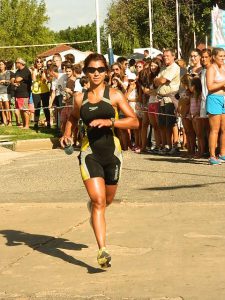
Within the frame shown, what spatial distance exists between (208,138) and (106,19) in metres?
64.3

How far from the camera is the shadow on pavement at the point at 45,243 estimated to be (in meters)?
7.69

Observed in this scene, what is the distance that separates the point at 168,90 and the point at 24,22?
6855 cm

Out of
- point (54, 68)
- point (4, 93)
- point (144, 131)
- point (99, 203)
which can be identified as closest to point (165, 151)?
point (144, 131)

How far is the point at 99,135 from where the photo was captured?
7.36 m

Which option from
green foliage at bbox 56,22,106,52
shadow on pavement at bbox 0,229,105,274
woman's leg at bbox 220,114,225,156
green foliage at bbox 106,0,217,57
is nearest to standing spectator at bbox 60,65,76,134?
woman's leg at bbox 220,114,225,156

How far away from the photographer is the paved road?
646 cm

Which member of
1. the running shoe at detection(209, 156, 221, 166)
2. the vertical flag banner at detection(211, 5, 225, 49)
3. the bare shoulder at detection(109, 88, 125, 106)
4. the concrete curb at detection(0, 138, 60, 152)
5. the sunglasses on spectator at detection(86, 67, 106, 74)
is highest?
the vertical flag banner at detection(211, 5, 225, 49)

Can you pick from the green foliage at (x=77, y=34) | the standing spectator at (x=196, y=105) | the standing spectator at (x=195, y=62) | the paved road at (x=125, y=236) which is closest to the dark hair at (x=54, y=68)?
the standing spectator at (x=195, y=62)

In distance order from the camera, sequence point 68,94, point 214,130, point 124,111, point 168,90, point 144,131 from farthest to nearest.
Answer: point 68,94, point 144,131, point 168,90, point 214,130, point 124,111

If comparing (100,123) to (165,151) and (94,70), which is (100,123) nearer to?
(94,70)

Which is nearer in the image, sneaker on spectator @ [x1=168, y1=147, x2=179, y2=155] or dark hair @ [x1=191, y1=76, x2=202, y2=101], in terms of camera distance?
dark hair @ [x1=191, y1=76, x2=202, y2=101]

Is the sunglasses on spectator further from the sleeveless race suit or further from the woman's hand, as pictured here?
the woman's hand

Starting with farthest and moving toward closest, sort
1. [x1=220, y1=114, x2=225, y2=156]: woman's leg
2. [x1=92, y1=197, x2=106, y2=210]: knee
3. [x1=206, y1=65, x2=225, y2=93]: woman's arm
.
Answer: [x1=220, y1=114, x2=225, y2=156]: woman's leg, [x1=206, y1=65, x2=225, y2=93]: woman's arm, [x1=92, y1=197, x2=106, y2=210]: knee

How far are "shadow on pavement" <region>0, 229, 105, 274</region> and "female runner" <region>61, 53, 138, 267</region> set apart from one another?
2.15 ft
